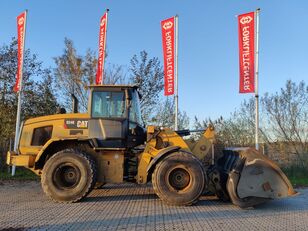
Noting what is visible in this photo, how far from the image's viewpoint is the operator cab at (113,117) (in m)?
10.3

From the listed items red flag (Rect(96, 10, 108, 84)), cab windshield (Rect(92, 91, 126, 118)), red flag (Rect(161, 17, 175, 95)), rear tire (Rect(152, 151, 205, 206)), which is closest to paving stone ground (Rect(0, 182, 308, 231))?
rear tire (Rect(152, 151, 205, 206))

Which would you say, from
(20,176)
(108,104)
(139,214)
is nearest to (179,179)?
(139,214)

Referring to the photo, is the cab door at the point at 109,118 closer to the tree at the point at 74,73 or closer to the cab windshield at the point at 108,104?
the cab windshield at the point at 108,104

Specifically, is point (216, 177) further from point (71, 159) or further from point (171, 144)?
point (71, 159)

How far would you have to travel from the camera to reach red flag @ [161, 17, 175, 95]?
16.7 meters

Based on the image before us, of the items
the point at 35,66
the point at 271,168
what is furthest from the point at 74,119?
the point at 35,66

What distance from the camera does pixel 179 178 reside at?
32.1 ft

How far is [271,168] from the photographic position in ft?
30.5

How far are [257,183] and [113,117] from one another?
397 centimetres

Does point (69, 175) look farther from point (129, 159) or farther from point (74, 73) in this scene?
point (74, 73)

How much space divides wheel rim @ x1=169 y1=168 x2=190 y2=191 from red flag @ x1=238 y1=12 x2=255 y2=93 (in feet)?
20.8

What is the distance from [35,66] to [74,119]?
11689 mm

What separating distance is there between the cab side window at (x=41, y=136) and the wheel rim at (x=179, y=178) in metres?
3.55

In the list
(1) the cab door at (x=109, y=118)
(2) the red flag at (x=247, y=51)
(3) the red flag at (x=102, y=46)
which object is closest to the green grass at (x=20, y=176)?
(3) the red flag at (x=102, y=46)
